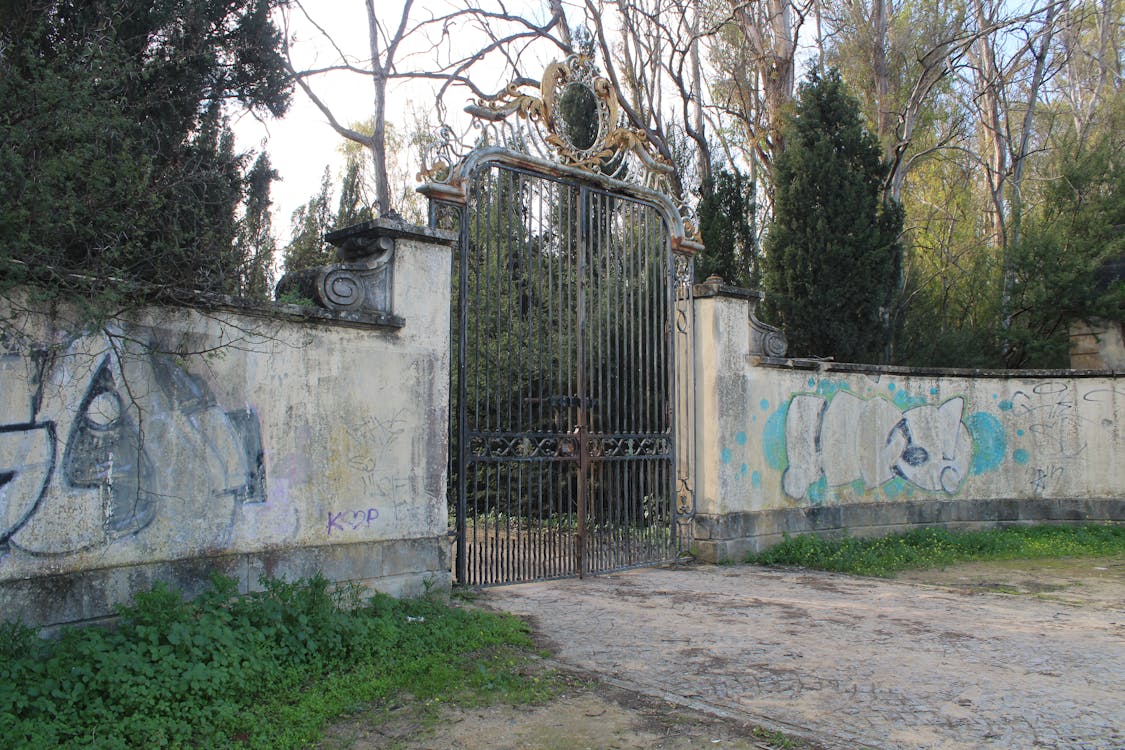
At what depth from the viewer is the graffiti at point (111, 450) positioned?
14.4 feet

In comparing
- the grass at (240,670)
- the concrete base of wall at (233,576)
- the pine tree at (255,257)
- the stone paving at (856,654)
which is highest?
the pine tree at (255,257)

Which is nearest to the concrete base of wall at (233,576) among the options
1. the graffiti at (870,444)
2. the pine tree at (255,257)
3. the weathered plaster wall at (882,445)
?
the pine tree at (255,257)

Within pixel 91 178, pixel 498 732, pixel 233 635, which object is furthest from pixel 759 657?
pixel 91 178

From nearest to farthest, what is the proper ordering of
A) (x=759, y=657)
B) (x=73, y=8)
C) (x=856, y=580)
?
(x=759, y=657)
(x=73, y=8)
(x=856, y=580)

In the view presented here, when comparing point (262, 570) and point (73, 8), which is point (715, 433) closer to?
point (262, 570)

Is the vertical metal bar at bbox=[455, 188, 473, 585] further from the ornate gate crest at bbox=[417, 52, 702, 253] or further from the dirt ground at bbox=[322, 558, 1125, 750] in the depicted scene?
the dirt ground at bbox=[322, 558, 1125, 750]

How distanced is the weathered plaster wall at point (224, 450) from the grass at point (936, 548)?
4.44m

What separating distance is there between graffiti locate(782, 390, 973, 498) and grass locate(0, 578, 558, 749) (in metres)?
5.26

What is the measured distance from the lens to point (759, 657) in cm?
529

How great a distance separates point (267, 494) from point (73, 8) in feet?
15.6

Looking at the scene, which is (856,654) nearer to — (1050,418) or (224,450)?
(224,450)

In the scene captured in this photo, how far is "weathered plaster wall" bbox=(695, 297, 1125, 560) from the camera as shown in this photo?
917 cm

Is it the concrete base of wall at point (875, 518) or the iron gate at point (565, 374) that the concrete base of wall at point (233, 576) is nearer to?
the iron gate at point (565, 374)

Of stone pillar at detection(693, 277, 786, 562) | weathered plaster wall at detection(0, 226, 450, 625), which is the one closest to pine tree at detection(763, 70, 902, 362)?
stone pillar at detection(693, 277, 786, 562)
